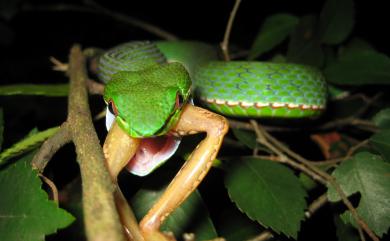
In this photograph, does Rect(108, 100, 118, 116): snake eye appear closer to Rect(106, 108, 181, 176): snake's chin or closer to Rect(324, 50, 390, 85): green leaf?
Rect(106, 108, 181, 176): snake's chin

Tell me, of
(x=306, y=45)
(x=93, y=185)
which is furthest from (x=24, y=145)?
(x=306, y=45)

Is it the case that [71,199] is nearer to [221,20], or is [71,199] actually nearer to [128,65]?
[128,65]

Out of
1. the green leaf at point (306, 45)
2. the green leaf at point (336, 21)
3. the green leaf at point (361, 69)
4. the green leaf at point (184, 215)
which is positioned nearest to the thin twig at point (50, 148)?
the green leaf at point (184, 215)

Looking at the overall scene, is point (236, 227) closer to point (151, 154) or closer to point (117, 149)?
point (151, 154)

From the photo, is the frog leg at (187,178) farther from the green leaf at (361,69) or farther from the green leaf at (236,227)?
the green leaf at (361,69)

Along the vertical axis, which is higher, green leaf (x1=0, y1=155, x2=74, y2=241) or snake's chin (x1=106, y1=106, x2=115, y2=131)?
snake's chin (x1=106, y1=106, x2=115, y2=131)

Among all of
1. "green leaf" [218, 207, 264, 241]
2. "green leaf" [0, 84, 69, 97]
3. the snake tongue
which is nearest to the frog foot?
the snake tongue
